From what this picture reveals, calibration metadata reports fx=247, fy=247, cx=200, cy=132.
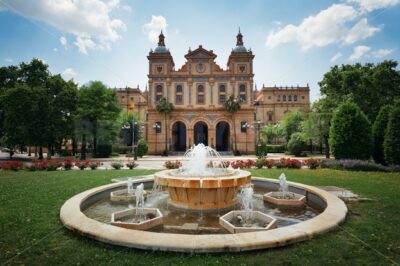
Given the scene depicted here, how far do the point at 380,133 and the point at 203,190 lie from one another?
18779 mm

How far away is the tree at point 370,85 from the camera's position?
27812 millimetres

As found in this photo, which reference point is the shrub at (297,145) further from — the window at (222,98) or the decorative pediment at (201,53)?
the decorative pediment at (201,53)

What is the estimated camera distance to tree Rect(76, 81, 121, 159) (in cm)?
3403

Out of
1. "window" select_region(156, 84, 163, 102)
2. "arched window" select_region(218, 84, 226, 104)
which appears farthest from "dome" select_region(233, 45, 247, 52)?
"window" select_region(156, 84, 163, 102)

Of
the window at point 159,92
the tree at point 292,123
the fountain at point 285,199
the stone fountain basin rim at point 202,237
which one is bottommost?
→ the fountain at point 285,199

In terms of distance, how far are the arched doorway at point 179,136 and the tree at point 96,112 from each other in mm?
12209

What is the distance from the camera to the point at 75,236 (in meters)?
5.22

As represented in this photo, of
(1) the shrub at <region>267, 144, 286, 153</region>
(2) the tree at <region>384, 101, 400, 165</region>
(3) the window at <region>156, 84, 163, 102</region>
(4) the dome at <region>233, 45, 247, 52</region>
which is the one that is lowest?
(1) the shrub at <region>267, 144, 286, 153</region>

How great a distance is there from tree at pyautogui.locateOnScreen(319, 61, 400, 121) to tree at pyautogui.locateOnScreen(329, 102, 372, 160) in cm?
1089

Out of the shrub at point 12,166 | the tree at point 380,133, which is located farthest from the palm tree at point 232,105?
the shrub at point 12,166

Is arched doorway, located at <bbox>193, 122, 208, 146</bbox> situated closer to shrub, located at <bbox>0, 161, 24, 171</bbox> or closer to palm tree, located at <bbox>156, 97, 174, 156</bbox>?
palm tree, located at <bbox>156, 97, 174, 156</bbox>

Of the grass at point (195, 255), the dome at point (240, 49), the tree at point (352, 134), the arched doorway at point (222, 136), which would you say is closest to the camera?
the grass at point (195, 255)

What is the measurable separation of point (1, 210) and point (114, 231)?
4.76m

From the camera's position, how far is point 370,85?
1125 inches
